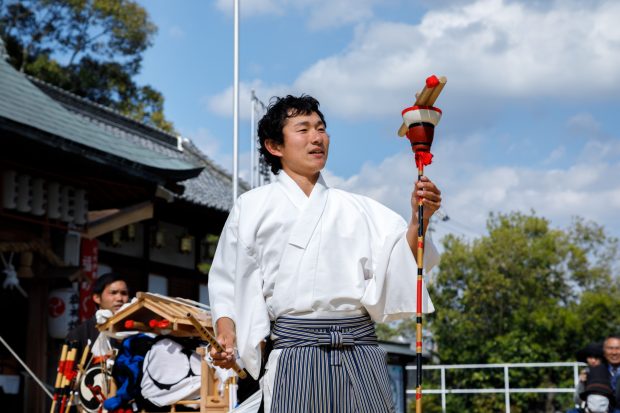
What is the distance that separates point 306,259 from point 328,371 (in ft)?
1.39

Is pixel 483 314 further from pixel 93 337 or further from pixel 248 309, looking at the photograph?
pixel 248 309

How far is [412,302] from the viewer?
352cm

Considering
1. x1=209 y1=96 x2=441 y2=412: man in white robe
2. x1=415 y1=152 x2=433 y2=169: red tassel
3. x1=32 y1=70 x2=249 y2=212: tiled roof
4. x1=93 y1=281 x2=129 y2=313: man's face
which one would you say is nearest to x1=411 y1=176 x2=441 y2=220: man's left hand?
x1=209 y1=96 x2=441 y2=412: man in white robe

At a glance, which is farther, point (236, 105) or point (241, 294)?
point (236, 105)

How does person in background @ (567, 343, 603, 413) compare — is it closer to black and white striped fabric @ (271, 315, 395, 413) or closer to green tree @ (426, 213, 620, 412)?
black and white striped fabric @ (271, 315, 395, 413)

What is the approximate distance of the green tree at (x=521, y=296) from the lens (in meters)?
18.7

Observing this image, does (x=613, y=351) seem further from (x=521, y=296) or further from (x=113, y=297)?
(x=521, y=296)

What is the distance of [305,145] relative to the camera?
12.0ft

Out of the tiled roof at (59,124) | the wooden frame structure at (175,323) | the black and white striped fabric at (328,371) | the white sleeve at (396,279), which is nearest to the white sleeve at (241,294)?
the black and white striped fabric at (328,371)

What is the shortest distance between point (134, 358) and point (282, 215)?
3.15m

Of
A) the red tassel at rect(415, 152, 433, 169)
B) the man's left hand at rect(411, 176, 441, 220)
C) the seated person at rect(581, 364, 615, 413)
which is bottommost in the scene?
the seated person at rect(581, 364, 615, 413)

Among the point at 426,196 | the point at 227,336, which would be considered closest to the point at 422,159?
the point at 426,196

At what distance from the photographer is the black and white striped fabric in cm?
334

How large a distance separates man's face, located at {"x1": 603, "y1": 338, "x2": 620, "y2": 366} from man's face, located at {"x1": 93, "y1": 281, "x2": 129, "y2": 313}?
3.90 meters
